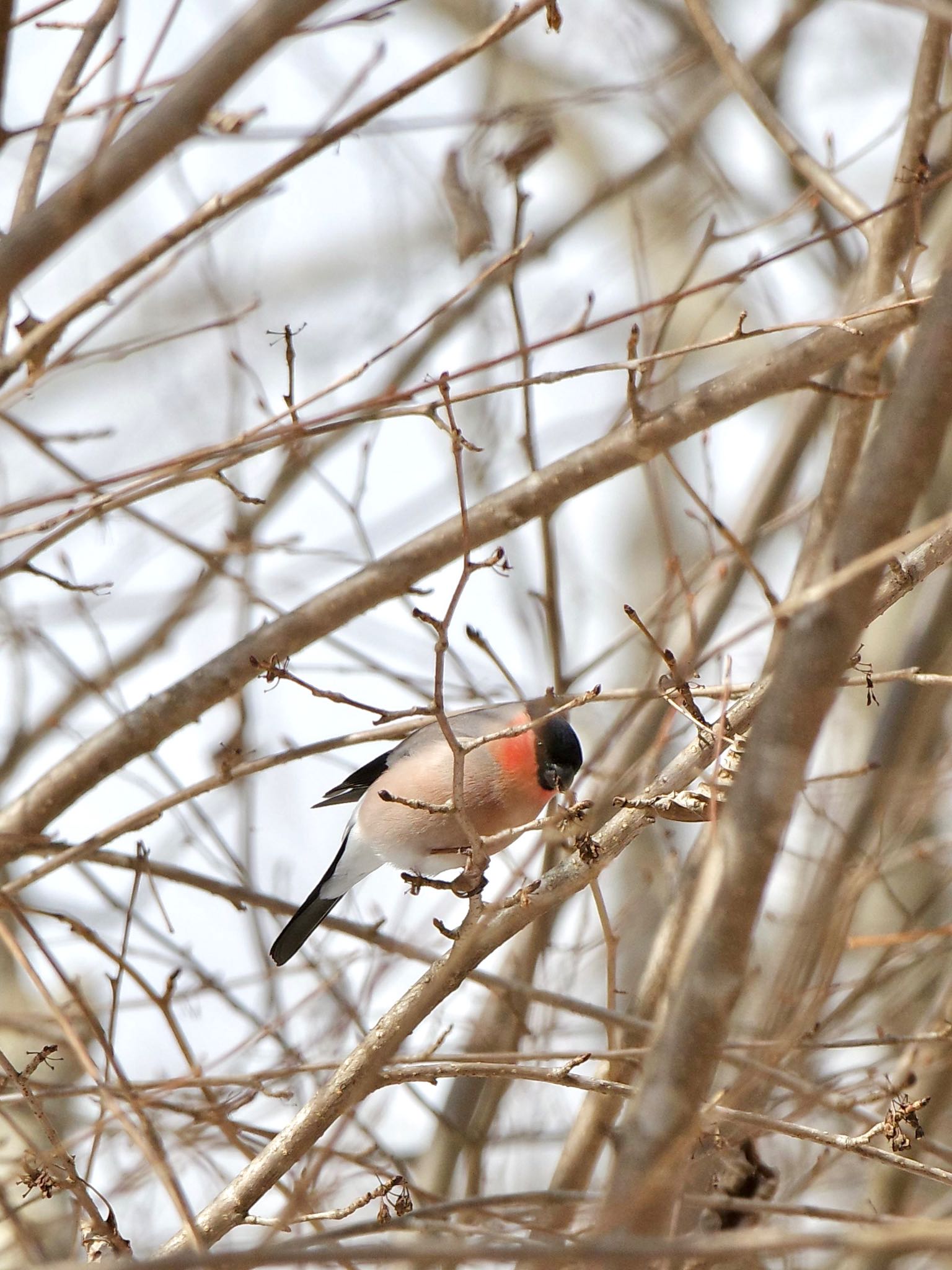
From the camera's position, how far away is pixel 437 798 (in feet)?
12.0

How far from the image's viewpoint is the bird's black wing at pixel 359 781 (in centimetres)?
410

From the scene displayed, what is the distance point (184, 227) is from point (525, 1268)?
5.96ft

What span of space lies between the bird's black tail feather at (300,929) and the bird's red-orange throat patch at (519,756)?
659 mm

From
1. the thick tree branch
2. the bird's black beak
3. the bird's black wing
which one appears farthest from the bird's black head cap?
the thick tree branch

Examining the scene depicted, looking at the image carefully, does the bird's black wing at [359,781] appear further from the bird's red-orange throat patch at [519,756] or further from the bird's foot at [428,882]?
the bird's foot at [428,882]

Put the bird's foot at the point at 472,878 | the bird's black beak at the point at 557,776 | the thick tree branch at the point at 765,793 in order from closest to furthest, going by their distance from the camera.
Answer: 1. the thick tree branch at the point at 765,793
2. the bird's foot at the point at 472,878
3. the bird's black beak at the point at 557,776

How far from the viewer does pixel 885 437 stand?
4.68ft

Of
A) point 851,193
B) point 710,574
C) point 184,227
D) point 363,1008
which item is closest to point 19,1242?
point 363,1008

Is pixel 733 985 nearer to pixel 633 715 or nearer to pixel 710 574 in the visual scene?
pixel 633 715

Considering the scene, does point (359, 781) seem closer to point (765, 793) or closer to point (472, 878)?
point (472, 878)

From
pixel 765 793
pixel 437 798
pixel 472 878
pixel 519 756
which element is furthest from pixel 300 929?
pixel 765 793

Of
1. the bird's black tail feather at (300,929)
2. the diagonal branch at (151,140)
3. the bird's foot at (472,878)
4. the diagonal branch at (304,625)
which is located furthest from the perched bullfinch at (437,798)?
the diagonal branch at (151,140)

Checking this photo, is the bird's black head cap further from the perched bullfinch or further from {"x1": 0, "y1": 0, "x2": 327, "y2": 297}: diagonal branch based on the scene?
{"x1": 0, "y1": 0, "x2": 327, "y2": 297}: diagonal branch

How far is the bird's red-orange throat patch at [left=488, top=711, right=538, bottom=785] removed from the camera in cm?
371
